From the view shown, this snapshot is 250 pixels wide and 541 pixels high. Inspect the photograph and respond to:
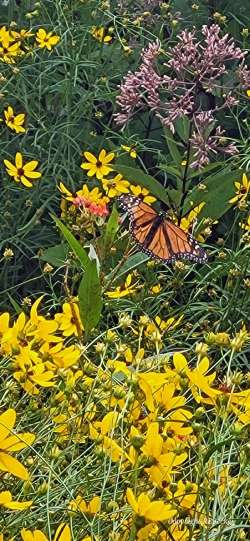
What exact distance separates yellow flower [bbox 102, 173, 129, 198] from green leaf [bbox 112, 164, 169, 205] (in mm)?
19

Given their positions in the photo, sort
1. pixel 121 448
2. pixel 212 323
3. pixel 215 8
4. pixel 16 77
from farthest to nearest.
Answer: pixel 215 8, pixel 16 77, pixel 212 323, pixel 121 448

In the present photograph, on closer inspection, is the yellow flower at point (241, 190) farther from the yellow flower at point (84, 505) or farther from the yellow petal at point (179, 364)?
the yellow flower at point (84, 505)

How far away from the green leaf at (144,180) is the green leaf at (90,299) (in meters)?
0.84

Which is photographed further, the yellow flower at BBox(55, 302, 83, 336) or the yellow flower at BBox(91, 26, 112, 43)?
the yellow flower at BBox(91, 26, 112, 43)

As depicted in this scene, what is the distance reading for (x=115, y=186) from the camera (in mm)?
2732

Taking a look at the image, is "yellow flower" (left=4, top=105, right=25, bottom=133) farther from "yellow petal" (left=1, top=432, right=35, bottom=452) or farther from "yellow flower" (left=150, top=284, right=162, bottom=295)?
"yellow petal" (left=1, top=432, right=35, bottom=452)

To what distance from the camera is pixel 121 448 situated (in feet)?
4.15

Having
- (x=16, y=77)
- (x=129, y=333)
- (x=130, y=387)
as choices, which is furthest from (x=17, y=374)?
(x=16, y=77)

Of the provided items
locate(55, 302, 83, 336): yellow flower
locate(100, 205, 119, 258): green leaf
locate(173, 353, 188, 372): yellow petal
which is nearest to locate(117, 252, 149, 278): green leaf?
locate(100, 205, 119, 258): green leaf

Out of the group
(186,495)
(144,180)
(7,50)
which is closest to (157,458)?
(186,495)

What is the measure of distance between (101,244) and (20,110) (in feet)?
3.58

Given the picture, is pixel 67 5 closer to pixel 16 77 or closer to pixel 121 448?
pixel 16 77

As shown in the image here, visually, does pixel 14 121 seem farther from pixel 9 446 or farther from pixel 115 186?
pixel 9 446

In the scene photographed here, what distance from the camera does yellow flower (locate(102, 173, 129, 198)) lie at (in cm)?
272
